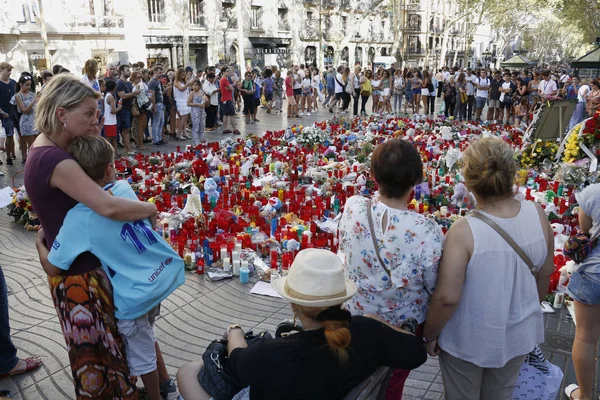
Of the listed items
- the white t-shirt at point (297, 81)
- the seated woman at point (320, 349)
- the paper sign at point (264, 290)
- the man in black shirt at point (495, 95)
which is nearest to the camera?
the seated woman at point (320, 349)

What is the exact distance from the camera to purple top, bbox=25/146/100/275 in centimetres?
240

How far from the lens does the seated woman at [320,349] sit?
6.24 ft

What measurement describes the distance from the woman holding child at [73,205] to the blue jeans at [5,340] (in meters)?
1.00

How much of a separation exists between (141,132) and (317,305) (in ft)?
35.1

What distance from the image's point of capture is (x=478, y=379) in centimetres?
238

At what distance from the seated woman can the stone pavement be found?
1.48 m

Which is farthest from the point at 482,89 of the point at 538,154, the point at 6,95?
the point at 6,95

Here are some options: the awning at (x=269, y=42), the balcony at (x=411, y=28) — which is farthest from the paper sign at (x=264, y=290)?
the balcony at (x=411, y=28)

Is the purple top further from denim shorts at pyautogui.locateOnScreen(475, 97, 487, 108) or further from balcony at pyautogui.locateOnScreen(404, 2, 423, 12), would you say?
balcony at pyautogui.locateOnScreen(404, 2, 423, 12)

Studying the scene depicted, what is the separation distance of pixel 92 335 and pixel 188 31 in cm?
3344

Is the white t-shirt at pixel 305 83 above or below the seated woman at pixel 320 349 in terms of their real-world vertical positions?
above

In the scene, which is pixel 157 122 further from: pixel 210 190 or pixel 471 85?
pixel 471 85

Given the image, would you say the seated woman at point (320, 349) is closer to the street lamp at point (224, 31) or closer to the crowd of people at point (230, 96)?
the crowd of people at point (230, 96)

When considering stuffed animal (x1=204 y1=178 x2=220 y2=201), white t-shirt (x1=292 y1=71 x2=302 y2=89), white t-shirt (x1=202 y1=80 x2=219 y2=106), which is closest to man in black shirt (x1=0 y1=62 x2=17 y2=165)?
white t-shirt (x1=202 y1=80 x2=219 y2=106)
